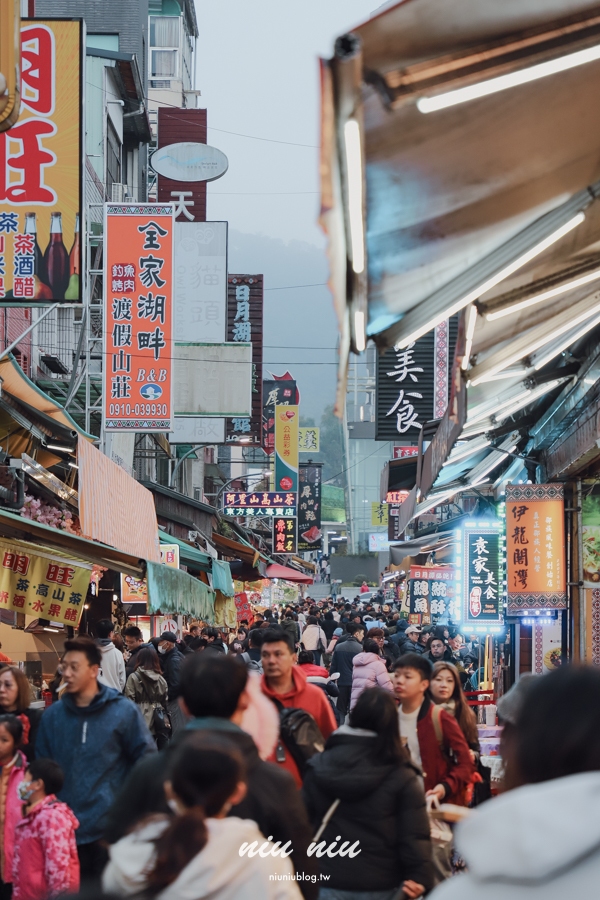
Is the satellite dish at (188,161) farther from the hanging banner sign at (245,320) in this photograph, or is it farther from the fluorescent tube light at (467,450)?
the fluorescent tube light at (467,450)

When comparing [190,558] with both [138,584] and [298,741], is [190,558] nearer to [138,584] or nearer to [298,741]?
[138,584]

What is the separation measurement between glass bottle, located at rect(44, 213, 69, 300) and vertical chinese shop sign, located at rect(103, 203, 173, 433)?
6909mm

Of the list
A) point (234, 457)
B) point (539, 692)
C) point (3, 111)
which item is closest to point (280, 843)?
point (539, 692)

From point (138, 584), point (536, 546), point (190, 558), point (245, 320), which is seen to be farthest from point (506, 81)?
point (245, 320)

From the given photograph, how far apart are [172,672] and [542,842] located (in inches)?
481

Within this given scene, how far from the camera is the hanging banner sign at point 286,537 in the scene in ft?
161

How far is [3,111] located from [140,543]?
8693 mm

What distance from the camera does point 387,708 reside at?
5.03 meters

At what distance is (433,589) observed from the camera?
27375mm

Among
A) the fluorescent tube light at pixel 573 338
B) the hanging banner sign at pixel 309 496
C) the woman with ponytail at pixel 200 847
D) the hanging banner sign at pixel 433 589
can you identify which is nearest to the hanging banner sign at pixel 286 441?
the hanging banner sign at pixel 309 496

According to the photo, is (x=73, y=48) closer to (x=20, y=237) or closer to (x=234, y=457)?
(x=20, y=237)

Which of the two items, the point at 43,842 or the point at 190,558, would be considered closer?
the point at 43,842

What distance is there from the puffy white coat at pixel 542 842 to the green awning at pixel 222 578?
712 inches

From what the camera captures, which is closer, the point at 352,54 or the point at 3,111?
the point at 352,54
